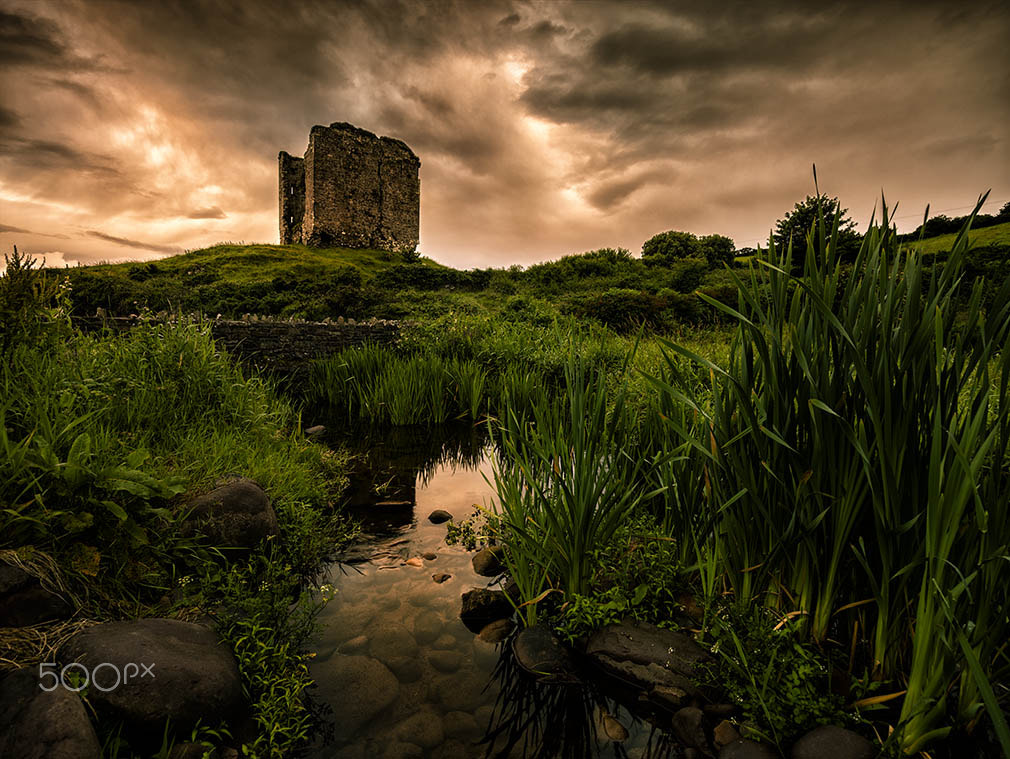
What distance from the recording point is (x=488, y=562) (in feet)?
11.4

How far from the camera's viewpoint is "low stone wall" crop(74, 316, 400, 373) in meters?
10.7

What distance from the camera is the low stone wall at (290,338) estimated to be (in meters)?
10.7

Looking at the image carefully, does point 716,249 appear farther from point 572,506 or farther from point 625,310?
point 572,506

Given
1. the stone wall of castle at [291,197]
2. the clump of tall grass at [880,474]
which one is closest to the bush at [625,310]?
the clump of tall grass at [880,474]

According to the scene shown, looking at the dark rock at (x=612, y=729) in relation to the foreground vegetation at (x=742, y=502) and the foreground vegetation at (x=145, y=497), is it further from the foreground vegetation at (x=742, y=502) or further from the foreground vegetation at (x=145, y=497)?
the foreground vegetation at (x=145, y=497)

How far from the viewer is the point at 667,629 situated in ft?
8.17

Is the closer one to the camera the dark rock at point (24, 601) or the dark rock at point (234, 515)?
the dark rock at point (24, 601)

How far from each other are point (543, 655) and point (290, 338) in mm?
10242

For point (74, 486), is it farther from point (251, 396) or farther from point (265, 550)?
point (251, 396)

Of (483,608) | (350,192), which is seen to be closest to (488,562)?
(483,608)

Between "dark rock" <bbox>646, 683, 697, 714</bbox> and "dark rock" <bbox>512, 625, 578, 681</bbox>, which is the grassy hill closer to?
"dark rock" <bbox>512, 625, 578, 681</bbox>

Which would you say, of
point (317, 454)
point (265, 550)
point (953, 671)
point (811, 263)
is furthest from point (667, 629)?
point (317, 454)

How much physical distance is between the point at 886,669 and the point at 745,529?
2.19ft
